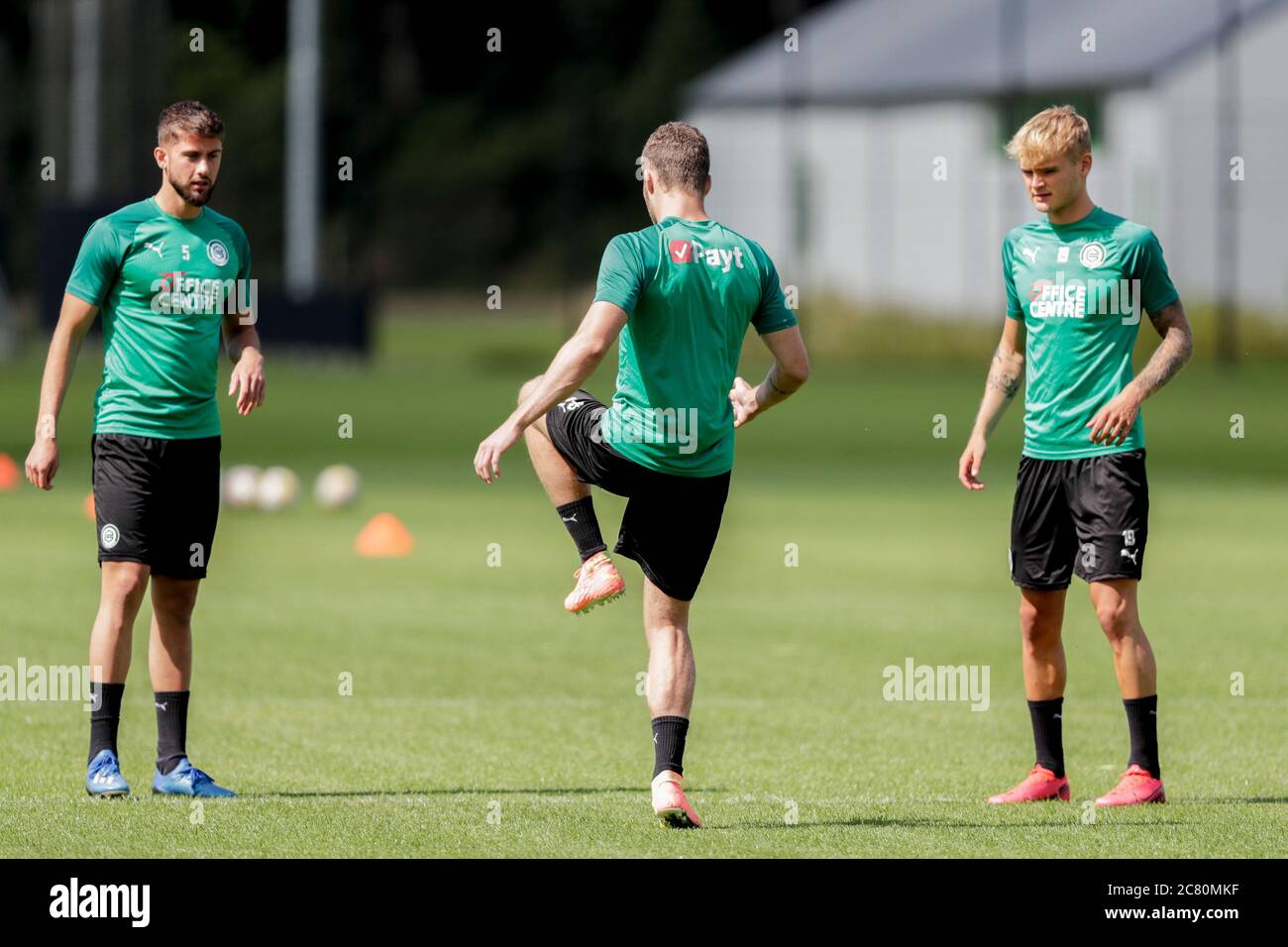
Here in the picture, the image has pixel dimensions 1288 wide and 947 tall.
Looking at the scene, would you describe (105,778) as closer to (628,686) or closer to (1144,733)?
(628,686)

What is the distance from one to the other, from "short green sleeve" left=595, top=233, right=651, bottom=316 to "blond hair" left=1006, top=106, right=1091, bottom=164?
1.48 meters

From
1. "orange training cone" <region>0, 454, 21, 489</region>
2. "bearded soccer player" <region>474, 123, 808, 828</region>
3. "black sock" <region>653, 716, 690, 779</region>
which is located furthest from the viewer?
"orange training cone" <region>0, 454, 21, 489</region>

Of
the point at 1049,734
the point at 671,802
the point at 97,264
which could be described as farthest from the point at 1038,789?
the point at 97,264

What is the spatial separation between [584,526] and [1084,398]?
6.05 feet

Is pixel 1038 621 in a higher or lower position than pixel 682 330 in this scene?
lower

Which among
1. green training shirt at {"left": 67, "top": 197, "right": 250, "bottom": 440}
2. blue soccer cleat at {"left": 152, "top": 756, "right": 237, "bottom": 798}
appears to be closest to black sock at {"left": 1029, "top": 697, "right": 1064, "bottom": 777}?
blue soccer cleat at {"left": 152, "top": 756, "right": 237, "bottom": 798}

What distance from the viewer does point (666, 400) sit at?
283 inches

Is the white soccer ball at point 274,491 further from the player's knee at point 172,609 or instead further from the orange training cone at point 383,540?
the player's knee at point 172,609

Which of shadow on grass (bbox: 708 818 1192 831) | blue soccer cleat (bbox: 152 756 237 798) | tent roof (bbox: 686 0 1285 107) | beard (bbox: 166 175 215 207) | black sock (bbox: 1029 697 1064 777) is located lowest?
shadow on grass (bbox: 708 818 1192 831)

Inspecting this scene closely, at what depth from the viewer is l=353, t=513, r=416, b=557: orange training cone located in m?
16.4

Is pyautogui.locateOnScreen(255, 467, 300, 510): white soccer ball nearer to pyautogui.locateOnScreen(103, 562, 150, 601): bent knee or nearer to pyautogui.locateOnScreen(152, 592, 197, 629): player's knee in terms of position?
pyautogui.locateOnScreen(152, 592, 197, 629): player's knee

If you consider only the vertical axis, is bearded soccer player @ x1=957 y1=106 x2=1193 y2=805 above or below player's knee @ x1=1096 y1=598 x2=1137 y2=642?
above

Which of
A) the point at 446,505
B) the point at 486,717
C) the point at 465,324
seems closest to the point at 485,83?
the point at 465,324

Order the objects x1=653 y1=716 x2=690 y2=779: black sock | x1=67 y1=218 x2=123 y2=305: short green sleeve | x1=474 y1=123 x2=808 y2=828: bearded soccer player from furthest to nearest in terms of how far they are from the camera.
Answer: x1=67 y1=218 x2=123 y2=305: short green sleeve
x1=653 y1=716 x2=690 y2=779: black sock
x1=474 y1=123 x2=808 y2=828: bearded soccer player
